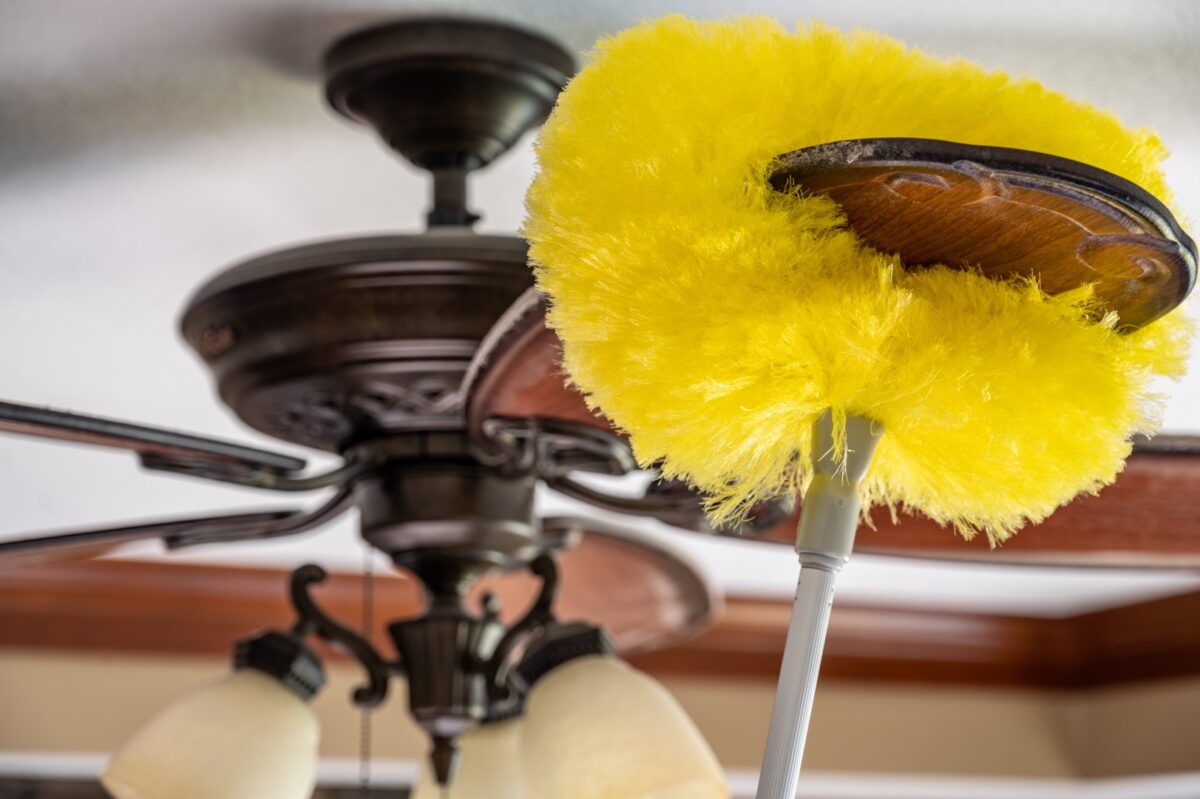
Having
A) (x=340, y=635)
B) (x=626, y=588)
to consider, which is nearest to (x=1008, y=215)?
(x=340, y=635)

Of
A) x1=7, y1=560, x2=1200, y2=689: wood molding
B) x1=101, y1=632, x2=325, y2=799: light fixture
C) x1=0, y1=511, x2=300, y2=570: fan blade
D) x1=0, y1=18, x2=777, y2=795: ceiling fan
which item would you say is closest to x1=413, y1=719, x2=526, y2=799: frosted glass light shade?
x1=0, y1=18, x2=777, y2=795: ceiling fan

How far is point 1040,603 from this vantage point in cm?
314

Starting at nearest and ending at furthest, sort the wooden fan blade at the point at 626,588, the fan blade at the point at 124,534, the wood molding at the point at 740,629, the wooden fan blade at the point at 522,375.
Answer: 1. the wooden fan blade at the point at 522,375
2. the fan blade at the point at 124,534
3. the wooden fan blade at the point at 626,588
4. the wood molding at the point at 740,629

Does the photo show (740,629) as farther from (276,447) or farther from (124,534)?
(124,534)

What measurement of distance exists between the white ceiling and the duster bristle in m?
0.16

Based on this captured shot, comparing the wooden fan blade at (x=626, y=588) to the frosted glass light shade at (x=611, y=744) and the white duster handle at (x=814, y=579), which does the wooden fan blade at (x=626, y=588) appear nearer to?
the frosted glass light shade at (x=611, y=744)

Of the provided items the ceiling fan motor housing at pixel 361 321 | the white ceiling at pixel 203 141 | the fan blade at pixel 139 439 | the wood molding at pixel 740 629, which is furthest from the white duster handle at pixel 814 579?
the wood molding at pixel 740 629

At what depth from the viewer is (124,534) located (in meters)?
1.13

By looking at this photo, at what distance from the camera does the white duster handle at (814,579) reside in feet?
1.62

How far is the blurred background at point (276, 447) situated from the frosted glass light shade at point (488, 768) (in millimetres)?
266

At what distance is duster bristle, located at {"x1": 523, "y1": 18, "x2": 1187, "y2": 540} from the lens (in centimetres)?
48

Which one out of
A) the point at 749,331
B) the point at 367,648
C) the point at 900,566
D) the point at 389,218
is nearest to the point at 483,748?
the point at 367,648

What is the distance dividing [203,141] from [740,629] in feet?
6.91

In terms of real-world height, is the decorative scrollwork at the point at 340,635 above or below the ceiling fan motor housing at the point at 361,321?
below
